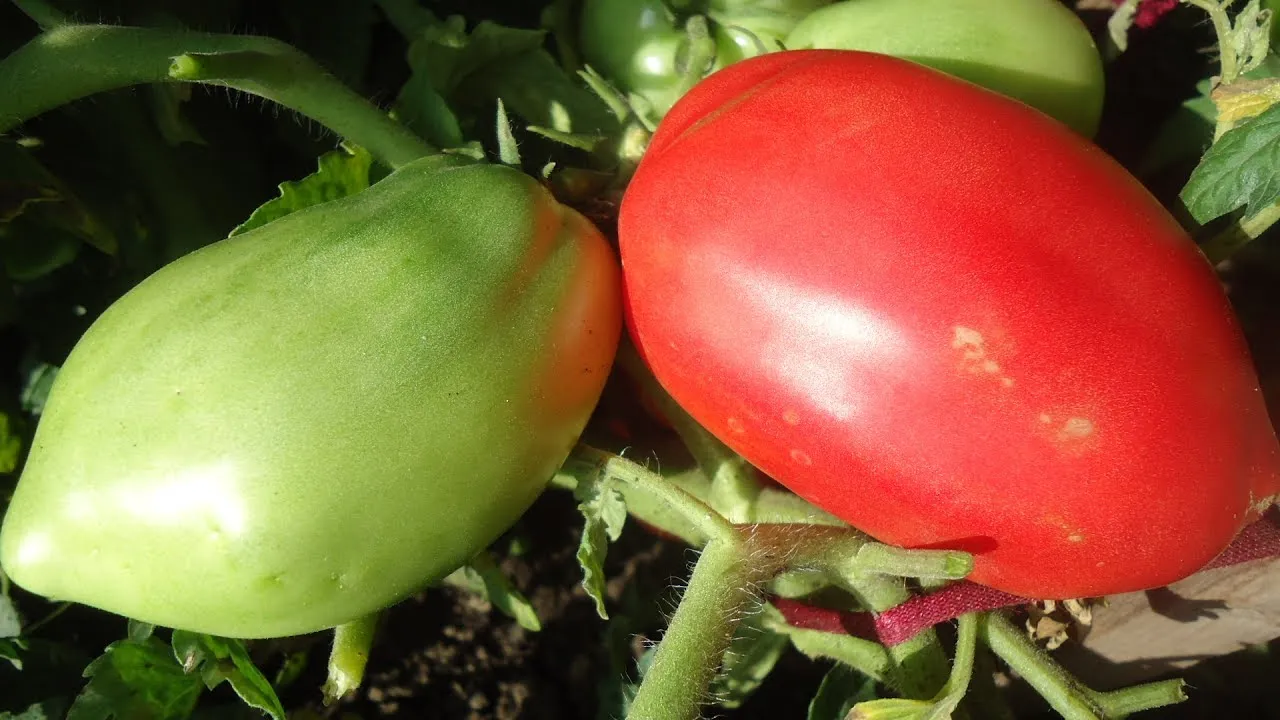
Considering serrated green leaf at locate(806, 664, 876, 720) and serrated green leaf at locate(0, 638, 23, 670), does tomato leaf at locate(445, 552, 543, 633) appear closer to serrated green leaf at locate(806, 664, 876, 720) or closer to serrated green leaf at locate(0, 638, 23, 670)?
serrated green leaf at locate(806, 664, 876, 720)

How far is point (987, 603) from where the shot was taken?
95 cm

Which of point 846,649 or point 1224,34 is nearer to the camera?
point 1224,34

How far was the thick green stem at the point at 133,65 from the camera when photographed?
879 millimetres

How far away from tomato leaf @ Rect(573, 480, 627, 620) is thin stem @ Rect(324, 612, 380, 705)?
0.71ft

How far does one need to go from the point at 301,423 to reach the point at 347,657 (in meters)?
0.32

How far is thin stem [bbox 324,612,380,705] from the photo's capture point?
0.96 meters

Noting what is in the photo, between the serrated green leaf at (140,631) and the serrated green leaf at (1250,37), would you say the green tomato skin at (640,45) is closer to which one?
the serrated green leaf at (1250,37)

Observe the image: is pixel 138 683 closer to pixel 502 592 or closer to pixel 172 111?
pixel 502 592

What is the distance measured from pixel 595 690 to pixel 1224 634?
749mm

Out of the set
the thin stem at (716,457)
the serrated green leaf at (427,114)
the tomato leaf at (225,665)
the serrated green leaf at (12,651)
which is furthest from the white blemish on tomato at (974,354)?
the serrated green leaf at (12,651)

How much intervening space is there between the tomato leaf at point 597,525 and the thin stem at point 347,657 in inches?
8.6

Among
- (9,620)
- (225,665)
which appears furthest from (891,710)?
(9,620)

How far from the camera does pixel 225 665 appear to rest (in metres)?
0.99

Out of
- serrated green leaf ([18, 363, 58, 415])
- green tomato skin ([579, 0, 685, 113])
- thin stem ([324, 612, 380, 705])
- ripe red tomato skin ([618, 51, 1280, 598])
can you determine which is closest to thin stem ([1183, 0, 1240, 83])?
ripe red tomato skin ([618, 51, 1280, 598])
